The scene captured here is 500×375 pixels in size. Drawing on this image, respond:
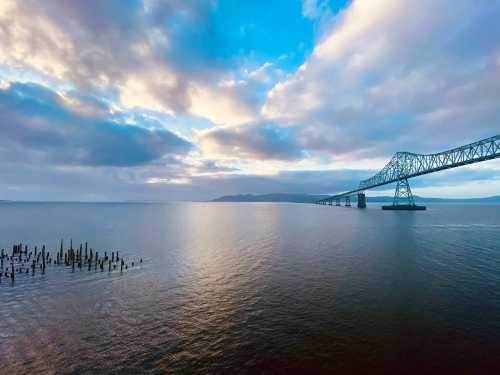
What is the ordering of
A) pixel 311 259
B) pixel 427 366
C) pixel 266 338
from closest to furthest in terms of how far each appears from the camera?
pixel 427 366, pixel 266 338, pixel 311 259

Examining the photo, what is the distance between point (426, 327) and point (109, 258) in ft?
150

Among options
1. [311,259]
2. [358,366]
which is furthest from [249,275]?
[358,366]

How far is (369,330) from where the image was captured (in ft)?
62.3

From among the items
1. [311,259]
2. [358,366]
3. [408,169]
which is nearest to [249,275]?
[311,259]

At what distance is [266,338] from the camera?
18297 mm

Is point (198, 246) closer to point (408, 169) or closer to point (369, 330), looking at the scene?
point (369, 330)

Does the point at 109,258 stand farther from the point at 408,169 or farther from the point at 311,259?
the point at 408,169

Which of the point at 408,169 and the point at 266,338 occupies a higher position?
the point at 408,169

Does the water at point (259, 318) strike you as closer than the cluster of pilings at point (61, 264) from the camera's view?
Yes

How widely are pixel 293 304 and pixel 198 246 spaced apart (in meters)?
35.7

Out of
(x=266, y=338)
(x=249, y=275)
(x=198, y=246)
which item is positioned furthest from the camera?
(x=198, y=246)

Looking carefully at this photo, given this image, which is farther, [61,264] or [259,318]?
[61,264]

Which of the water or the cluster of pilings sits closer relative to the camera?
the water

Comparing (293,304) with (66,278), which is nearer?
(293,304)
